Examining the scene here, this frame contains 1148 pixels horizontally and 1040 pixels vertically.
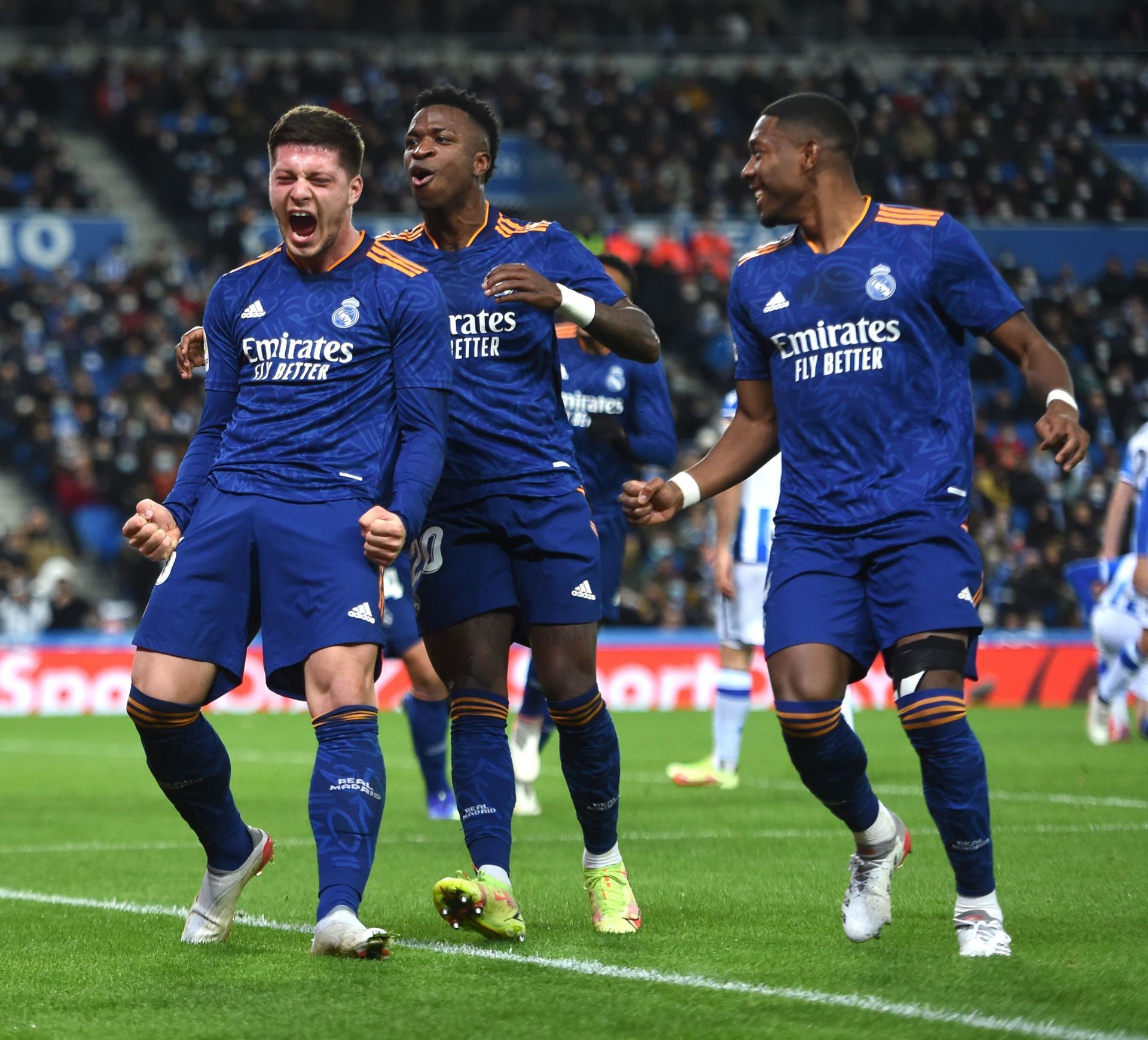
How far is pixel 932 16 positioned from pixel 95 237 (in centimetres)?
1704

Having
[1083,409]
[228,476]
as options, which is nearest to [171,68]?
[1083,409]

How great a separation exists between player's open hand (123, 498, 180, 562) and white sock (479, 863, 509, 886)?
127cm

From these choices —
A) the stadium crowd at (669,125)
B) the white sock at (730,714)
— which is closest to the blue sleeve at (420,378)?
the white sock at (730,714)

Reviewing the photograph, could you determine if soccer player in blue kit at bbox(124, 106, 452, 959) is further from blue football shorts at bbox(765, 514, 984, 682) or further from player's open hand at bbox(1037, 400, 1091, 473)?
player's open hand at bbox(1037, 400, 1091, 473)

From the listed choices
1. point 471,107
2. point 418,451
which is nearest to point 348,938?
point 418,451

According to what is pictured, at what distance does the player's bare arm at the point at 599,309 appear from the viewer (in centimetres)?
512

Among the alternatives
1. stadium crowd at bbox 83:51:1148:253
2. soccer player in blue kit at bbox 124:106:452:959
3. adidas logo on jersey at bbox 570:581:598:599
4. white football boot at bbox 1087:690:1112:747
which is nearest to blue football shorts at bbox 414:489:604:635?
adidas logo on jersey at bbox 570:581:598:599

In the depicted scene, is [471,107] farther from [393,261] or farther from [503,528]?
[503,528]

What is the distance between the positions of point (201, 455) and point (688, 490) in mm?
1416

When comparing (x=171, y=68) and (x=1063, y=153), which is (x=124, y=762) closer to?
(x=171, y=68)

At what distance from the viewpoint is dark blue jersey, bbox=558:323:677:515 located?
337 inches

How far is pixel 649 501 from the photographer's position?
520cm

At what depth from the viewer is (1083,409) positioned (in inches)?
971

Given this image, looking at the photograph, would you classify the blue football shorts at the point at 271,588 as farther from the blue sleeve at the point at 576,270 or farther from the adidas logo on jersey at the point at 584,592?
the blue sleeve at the point at 576,270
